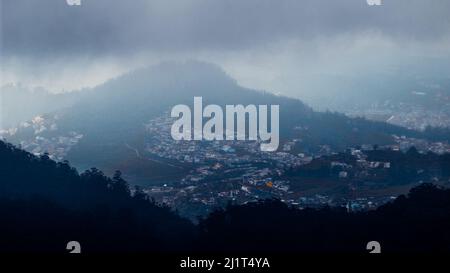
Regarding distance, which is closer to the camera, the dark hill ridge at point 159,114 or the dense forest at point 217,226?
the dense forest at point 217,226

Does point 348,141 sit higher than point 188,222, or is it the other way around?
point 348,141

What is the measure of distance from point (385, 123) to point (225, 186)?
1345cm

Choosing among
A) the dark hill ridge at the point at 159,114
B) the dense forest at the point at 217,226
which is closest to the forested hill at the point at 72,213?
the dense forest at the point at 217,226

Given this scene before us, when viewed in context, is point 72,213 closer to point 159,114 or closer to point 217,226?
point 217,226

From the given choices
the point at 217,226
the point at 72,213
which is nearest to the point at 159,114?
the point at 72,213

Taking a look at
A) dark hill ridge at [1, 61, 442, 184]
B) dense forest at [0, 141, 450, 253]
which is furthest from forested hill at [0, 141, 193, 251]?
dark hill ridge at [1, 61, 442, 184]

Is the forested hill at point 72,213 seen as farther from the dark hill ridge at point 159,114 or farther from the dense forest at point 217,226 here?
the dark hill ridge at point 159,114

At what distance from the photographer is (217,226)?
15.8 m

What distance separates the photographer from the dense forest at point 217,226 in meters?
14.7

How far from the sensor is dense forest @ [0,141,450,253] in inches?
579

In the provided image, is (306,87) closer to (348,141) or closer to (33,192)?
(348,141)

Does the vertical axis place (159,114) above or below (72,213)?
above
